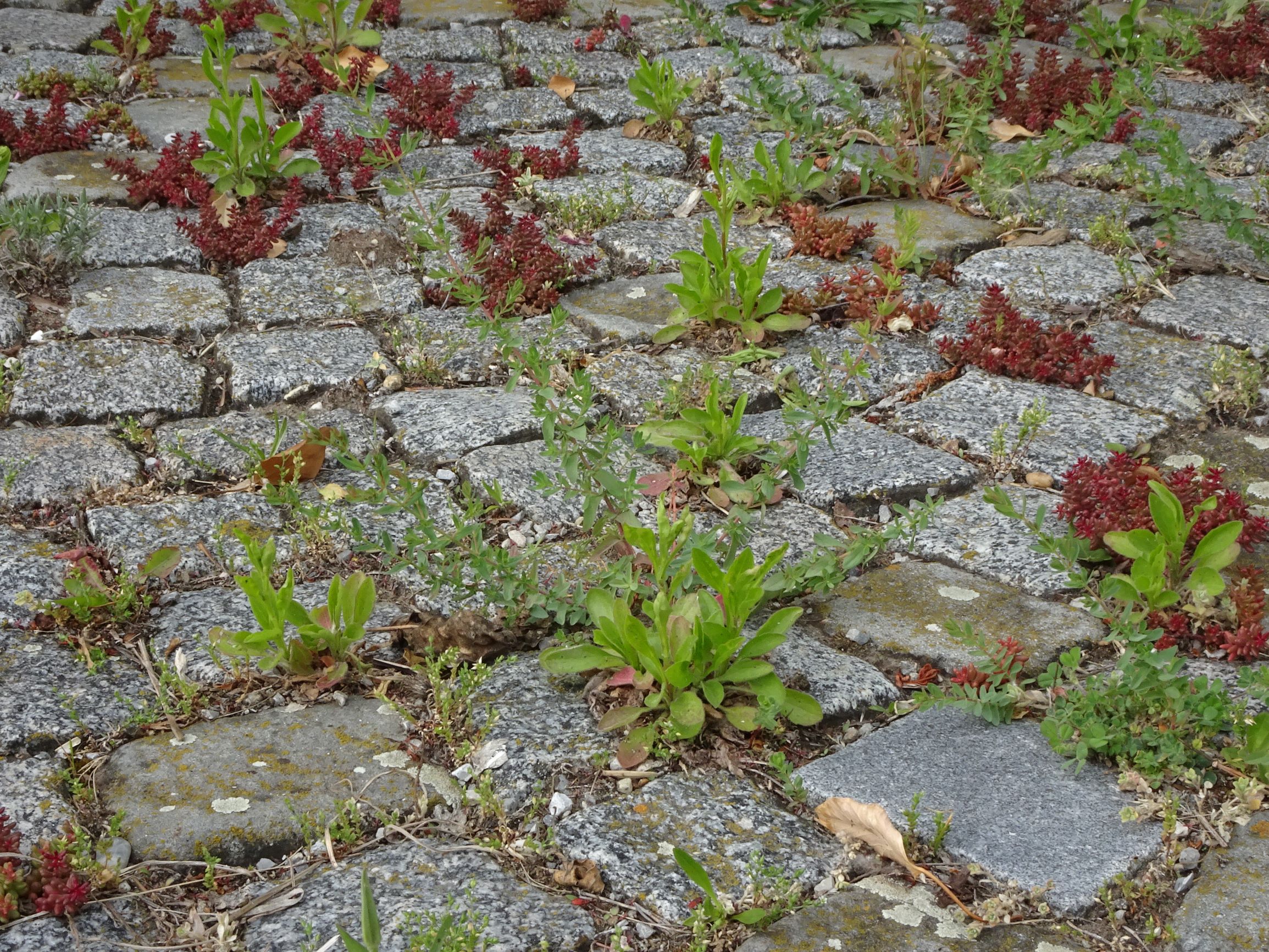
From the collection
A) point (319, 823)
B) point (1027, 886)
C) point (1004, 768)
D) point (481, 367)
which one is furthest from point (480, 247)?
point (1027, 886)

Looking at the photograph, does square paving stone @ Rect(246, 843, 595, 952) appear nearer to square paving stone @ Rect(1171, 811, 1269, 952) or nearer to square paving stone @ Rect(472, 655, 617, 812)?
square paving stone @ Rect(472, 655, 617, 812)

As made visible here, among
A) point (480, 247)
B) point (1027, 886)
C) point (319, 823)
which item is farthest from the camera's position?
point (480, 247)

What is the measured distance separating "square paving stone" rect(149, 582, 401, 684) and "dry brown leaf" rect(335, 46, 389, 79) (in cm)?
328

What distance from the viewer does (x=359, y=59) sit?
542 centimetres

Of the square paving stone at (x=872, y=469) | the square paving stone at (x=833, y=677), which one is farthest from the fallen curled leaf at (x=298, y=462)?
the square paving stone at (x=833, y=677)

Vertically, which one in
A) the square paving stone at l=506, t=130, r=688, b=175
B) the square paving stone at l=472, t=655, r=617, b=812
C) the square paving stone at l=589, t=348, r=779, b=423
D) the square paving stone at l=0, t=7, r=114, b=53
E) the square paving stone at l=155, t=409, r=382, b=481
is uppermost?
the square paving stone at l=0, t=7, r=114, b=53

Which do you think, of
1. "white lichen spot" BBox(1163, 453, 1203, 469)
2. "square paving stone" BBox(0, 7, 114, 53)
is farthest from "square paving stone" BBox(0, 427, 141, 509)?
"square paving stone" BBox(0, 7, 114, 53)

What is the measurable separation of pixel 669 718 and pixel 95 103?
4357mm

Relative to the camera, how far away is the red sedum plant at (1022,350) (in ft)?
11.5

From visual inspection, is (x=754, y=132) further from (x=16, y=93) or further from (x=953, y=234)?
(x=16, y=93)

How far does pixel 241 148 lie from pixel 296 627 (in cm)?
254

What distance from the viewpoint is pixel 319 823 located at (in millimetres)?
2191

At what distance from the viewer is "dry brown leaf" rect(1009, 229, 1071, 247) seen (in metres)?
4.30

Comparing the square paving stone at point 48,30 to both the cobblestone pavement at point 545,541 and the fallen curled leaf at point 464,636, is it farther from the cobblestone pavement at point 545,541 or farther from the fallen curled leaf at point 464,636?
the fallen curled leaf at point 464,636
